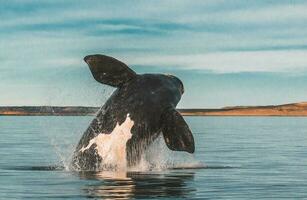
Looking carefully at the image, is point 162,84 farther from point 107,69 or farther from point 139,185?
point 139,185

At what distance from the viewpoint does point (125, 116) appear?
70.3ft

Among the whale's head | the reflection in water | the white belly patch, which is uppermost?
the whale's head

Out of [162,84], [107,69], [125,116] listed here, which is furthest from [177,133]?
[107,69]

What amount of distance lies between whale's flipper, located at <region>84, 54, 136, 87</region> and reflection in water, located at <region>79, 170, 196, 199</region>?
8.38 ft

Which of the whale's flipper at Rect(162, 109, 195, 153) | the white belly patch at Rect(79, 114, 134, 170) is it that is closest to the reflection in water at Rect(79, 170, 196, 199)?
the white belly patch at Rect(79, 114, 134, 170)

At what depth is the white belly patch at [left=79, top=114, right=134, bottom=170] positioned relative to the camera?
21359 mm

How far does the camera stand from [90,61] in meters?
21.5

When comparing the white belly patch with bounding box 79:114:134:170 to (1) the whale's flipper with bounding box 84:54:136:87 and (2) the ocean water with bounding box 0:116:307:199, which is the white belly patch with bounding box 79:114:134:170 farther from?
(1) the whale's flipper with bounding box 84:54:136:87

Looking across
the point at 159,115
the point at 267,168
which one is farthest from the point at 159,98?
the point at 267,168

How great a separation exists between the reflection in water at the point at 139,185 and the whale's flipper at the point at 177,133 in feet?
3.04

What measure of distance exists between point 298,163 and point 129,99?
9.79 meters

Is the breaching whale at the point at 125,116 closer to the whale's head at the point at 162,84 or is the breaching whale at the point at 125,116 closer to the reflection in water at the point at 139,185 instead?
the whale's head at the point at 162,84

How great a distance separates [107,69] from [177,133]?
2699mm

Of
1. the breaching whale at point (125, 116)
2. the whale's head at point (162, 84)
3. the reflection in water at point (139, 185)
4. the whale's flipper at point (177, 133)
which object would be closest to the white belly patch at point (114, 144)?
the breaching whale at point (125, 116)
